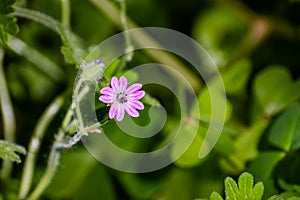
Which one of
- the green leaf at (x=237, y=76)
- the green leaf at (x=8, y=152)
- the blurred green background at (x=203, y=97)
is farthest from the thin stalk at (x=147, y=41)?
the green leaf at (x=8, y=152)

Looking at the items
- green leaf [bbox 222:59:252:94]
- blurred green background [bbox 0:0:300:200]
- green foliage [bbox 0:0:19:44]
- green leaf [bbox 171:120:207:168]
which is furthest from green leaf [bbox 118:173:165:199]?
green foliage [bbox 0:0:19:44]

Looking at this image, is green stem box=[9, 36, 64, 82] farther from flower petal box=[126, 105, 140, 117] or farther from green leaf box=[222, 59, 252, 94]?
flower petal box=[126, 105, 140, 117]

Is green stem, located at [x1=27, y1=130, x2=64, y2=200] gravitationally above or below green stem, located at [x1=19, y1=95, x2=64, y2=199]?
below

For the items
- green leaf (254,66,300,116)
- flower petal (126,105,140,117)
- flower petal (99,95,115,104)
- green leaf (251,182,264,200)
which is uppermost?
green leaf (254,66,300,116)

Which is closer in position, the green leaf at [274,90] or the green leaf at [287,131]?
the green leaf at [287,131]

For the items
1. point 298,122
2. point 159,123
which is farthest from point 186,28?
point 298,122

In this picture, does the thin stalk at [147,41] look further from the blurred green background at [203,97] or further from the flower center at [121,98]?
the flower center at [121,98]

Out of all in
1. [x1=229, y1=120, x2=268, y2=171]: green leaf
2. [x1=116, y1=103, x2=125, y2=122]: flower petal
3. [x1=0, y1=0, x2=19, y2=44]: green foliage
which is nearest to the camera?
[x1=116, y1=103, x2=125, y2=122]: flower petal
